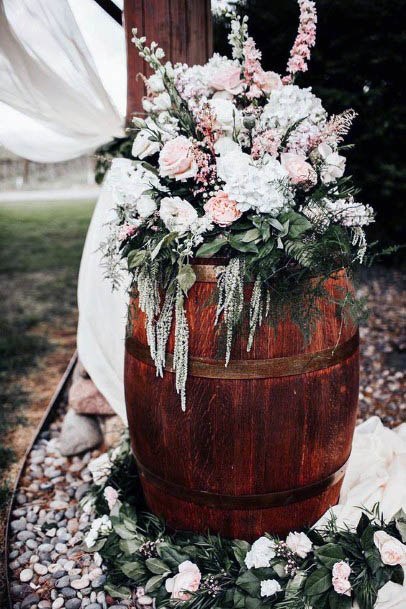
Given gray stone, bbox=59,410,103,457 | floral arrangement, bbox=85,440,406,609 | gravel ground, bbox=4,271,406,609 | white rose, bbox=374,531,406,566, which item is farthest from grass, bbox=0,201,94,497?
white rose, bbox=374,531,406,566

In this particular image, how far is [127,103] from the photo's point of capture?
2.95m

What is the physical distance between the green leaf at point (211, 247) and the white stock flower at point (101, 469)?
137cm

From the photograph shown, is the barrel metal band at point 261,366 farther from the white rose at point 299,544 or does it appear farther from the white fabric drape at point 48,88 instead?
the white fabric drape at point 48,88

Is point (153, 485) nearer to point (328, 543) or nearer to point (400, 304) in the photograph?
point (328, 543)

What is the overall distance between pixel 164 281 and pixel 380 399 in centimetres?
260

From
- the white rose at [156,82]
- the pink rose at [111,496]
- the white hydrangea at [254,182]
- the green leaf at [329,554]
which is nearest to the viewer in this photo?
the white hydrangea at [254,182]

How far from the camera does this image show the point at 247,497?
2.06m

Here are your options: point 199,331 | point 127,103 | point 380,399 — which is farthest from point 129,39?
point 380,399

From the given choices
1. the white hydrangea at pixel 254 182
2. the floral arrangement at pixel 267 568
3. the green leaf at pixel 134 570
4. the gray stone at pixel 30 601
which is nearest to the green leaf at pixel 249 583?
the floral arrangement at pixel 267 568

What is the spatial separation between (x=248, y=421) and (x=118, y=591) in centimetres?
89

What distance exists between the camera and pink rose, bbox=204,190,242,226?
1858 mm

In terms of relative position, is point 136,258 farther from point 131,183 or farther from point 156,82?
point 156,82

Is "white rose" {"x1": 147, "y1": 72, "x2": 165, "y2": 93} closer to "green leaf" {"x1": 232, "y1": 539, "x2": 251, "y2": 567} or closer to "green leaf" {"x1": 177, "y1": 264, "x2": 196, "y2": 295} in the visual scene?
"green leaf" {"x1": 177, "y1": 264, "x2": 196, "y2": 295}

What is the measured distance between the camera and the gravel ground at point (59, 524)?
2.29 m
